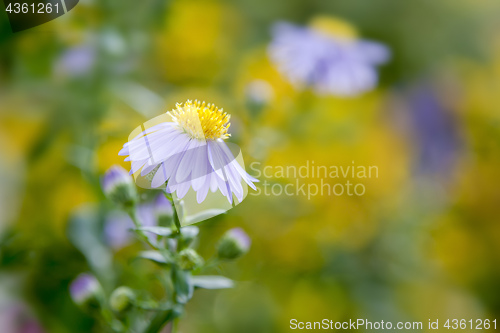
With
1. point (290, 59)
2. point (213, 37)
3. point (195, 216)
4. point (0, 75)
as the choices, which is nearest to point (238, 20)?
point (213, 37)

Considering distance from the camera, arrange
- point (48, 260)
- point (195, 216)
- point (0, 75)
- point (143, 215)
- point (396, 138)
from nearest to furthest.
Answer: point (195, 216), point (143, 215), point (48, 260), point (0, 75), point (396, 138)

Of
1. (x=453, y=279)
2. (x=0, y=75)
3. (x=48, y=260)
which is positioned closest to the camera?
(x=48, y=260)

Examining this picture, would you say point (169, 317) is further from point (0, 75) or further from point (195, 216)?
point (0, 75)

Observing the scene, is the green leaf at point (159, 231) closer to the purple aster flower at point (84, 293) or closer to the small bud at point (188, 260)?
the small bud at point (188, 260)

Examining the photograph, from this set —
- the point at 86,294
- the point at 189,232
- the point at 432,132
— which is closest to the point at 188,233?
the point at 189,232

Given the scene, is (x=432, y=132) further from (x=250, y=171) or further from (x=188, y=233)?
(x=188, y=233)

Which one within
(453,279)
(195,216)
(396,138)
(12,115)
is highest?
(195,216)

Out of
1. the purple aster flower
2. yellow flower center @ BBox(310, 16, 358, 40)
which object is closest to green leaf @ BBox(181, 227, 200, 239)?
the purple aster flower
